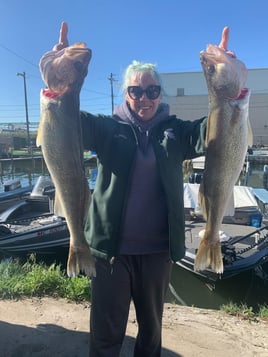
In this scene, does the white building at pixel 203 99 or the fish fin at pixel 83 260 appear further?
the white building at pixel 203 99

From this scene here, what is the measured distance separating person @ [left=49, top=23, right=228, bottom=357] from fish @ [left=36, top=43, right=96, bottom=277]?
128 mm

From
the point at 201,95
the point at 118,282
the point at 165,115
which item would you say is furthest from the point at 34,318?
the point at 201,95

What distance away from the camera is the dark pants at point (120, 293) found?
94.7 inches

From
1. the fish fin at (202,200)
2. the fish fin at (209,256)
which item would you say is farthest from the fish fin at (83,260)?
the fish fin at (202,200)

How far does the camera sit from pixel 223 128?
2213 millimetres

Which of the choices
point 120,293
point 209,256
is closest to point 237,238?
point 209,256

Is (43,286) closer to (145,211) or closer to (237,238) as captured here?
(145,211)

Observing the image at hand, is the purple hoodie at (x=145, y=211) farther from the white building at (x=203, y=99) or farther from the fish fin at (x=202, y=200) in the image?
the white building at (x=203, y=99)

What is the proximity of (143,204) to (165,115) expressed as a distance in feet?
2.29

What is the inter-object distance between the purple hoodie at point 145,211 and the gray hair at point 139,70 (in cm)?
50

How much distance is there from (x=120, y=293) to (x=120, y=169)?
0.89 m

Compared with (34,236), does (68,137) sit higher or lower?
higher

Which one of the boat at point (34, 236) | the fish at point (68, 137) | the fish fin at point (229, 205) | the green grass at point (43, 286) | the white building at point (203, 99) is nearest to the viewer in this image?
the fish at point (68, 137)

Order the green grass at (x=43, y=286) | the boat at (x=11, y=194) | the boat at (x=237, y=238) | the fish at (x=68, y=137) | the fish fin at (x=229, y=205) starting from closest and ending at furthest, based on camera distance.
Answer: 1. the fish at (x=68, y=137)
2. the fish fin at (x=229, y=205)
3. the green grass at (x=43, y=286)
4. the boat at (x=237, y=238)
5. the boat at (x=11, y=194)
